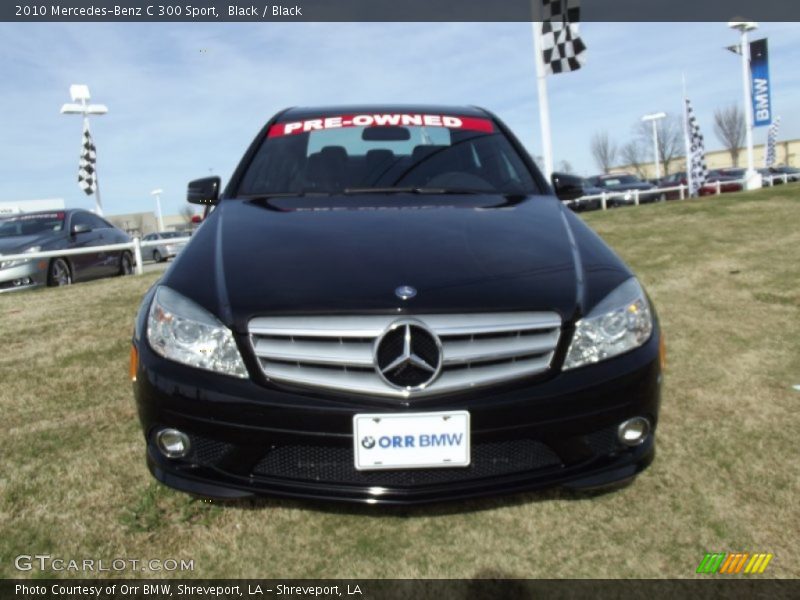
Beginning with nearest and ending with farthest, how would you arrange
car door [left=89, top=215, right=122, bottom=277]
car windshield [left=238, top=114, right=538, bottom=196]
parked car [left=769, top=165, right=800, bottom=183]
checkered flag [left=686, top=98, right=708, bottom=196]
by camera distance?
car windshield [left=238, top=114, right=538, bottom=196]
car door [left=89, top=215, right=122, bottom=277]
checkered flag [left=686, top=98, right=708, bottom=196]
parked car [left=769, top=165, right=800, bottom=183]

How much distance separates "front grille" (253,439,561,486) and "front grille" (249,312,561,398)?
0.20 m

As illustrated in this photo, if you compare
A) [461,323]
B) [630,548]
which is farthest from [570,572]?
[461,323]

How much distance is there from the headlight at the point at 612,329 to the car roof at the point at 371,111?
1831 millimetres

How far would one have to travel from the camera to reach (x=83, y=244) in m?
9.17

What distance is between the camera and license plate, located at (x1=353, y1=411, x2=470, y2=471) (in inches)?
72.6

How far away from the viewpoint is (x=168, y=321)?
2033 millimetres

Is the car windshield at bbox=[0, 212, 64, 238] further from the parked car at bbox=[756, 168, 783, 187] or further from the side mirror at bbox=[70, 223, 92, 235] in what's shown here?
the parked car at bbox=[756, 168, 783, 187]

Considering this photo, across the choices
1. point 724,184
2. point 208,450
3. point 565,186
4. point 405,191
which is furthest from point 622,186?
point 208,450

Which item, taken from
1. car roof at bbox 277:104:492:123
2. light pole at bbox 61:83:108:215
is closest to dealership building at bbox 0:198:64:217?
light pole at bbox 61:83:108:215

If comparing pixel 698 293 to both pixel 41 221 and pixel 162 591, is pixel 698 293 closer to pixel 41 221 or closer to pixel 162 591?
pixel 162 591

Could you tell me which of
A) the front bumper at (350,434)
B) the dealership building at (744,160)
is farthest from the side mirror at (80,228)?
the dealership building at (744,160)

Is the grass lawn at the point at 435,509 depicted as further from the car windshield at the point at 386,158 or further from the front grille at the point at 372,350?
the car windshield at the point at 386,158

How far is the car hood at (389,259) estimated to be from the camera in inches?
77.6

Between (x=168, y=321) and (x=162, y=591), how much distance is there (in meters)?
0.79
